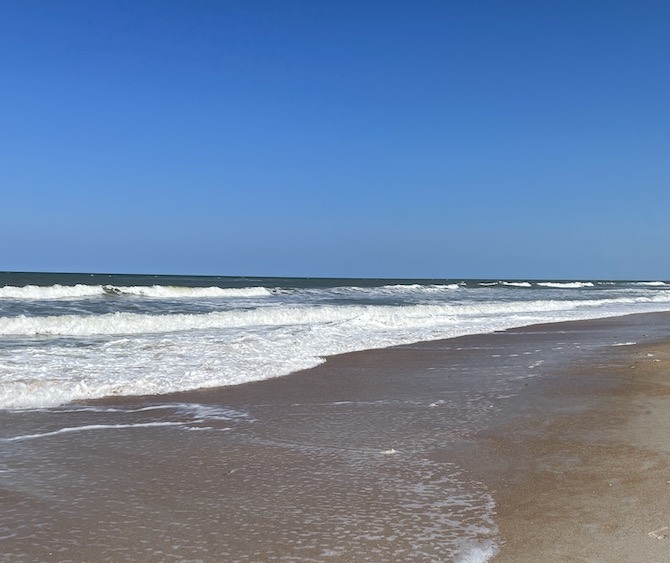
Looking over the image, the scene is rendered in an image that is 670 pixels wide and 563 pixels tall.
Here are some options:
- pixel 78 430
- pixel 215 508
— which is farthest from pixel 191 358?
pixel 215 508

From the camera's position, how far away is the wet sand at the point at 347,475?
3.24 m

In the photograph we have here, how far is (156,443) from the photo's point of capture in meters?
5.38

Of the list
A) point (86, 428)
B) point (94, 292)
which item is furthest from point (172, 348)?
point (94, 292)

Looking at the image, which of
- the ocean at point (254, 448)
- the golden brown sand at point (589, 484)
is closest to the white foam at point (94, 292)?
the ocean at point (254, 448)

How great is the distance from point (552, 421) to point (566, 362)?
16.1ft

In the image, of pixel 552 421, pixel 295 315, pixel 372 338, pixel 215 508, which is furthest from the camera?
pixel 295 315

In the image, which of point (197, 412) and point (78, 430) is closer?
point (78, 430)

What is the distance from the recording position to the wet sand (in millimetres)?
3244

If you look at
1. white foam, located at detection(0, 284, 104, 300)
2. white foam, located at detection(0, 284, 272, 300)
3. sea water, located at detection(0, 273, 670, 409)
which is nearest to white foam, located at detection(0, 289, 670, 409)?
sea water, located at detection(0, 273, 670, 409)

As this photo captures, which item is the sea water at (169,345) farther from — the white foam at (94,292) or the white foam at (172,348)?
the white foam at (94,292)

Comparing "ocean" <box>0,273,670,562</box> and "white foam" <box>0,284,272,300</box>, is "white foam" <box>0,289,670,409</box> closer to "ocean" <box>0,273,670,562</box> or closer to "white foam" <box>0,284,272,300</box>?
"ocean" <box>0,273,670,562</box>

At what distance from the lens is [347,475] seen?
4.44 metres

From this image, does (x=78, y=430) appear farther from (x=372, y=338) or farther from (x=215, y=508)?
(x=372, y=338)

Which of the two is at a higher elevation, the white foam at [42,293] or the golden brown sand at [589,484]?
the white foam at [42,293]
